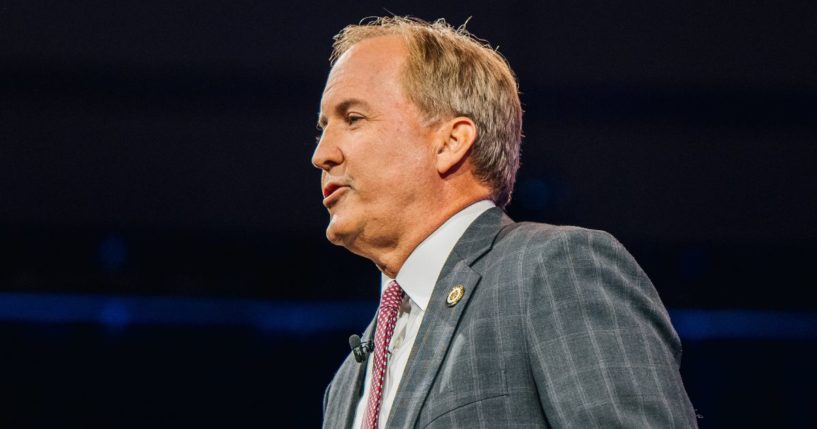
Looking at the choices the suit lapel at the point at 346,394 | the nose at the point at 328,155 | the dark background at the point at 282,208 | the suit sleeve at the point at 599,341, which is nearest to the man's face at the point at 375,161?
the nose at the point at 328,155

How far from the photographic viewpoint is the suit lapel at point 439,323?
4.79 ft

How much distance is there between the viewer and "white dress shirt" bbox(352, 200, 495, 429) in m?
1.65

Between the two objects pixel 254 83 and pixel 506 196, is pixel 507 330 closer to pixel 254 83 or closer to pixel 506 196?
pixel 506 196

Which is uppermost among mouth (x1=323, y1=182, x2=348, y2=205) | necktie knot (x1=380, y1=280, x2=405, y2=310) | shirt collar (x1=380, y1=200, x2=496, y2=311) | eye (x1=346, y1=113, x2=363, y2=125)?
eye (x1=346, y1=113, x2=363, y2=125)

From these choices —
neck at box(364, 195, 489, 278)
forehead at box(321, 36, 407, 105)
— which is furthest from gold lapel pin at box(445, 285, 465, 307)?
forehead at box(321, 36, 407, 105)

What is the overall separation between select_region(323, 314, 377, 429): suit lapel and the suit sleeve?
53 centimetres

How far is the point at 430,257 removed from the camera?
5.70 ft

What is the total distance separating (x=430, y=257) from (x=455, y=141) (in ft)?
0.83

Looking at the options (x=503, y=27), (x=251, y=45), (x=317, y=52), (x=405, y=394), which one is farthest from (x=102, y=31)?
(x=405, y=394)

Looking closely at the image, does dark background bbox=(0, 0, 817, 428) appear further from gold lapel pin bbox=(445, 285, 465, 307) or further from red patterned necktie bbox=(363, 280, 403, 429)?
gold lapel pin bbox=(445, 285, 465, 307)

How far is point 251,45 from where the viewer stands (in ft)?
12.8

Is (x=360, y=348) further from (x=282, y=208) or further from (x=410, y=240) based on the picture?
(x=282, y=208)

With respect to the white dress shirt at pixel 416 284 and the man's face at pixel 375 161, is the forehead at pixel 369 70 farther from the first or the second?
the white dress shirt at pixel 416 284

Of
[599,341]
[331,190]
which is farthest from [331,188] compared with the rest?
[599,341]
